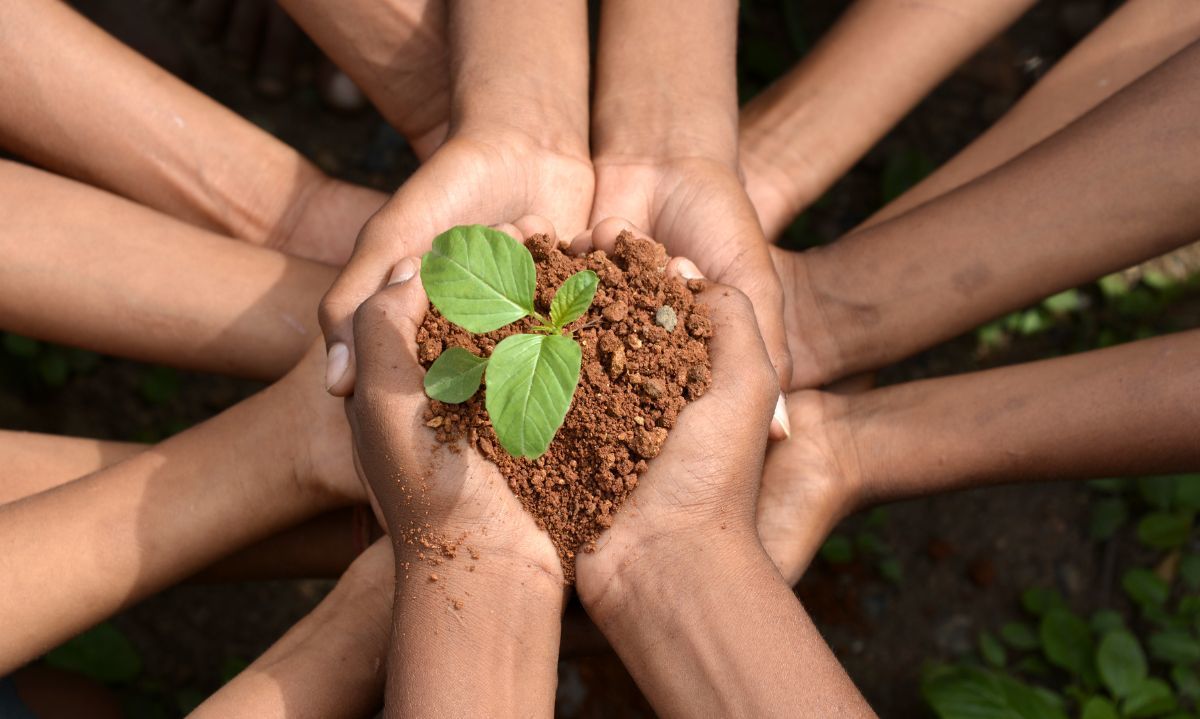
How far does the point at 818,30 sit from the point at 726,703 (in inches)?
82.1

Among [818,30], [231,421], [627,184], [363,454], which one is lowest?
[231,421]

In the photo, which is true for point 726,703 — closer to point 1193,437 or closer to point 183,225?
point 1193,437

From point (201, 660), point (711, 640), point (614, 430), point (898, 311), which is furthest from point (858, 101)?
point (201, 660)

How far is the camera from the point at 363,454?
143cm

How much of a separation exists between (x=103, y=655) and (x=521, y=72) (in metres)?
1.64

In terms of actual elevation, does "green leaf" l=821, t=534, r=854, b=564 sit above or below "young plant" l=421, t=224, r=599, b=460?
below

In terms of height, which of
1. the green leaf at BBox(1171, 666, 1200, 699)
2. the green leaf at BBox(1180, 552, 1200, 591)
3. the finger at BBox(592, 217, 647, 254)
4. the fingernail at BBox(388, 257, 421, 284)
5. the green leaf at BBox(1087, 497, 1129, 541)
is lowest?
the green leaf at BBox(1171, 666, 1200, 699)

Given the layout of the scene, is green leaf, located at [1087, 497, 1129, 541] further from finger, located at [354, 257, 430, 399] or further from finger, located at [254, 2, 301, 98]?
finger, located at [254, 2, 301, 98]

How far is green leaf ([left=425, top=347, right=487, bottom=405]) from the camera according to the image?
129cm

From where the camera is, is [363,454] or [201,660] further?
[201,660]

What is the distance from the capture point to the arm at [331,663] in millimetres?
1516

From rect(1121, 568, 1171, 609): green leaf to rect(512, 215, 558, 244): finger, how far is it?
5.61ft

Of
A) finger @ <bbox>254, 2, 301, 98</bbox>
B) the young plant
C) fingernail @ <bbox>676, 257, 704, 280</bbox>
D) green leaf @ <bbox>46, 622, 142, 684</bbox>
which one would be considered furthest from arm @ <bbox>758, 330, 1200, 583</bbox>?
finger @ <bbox>254, 2, 301, 98</bbox>

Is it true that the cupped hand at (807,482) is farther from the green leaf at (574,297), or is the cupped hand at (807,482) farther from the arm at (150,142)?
the arm at (150,142)
